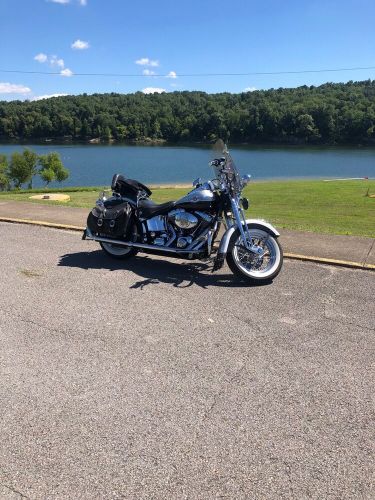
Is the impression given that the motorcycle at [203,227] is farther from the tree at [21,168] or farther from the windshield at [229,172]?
the tree at [21,168]

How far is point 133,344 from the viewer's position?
3979 millimetres

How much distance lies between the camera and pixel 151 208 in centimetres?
611

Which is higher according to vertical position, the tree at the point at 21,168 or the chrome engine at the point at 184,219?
the chrome engine at the point at 184,219

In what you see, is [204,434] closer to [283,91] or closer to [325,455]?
[325,455]

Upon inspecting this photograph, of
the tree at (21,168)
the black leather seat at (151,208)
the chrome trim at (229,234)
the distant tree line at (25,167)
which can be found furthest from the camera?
the tree at (21,168)

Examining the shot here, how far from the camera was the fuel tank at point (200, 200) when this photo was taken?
18.4 ft

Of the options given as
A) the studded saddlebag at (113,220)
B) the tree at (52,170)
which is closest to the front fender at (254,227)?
the studded saddlebag at (113,220)

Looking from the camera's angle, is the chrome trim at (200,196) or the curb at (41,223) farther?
the curb at (41,223)

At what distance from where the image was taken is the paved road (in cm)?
251

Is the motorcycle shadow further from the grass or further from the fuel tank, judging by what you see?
the grass

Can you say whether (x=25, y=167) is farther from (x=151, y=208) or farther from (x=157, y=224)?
(x=157, y=224)

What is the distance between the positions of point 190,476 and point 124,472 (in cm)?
36

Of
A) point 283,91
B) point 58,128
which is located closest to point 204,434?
point 58,128

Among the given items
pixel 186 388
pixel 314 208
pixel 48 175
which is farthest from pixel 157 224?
pixel 48 175
